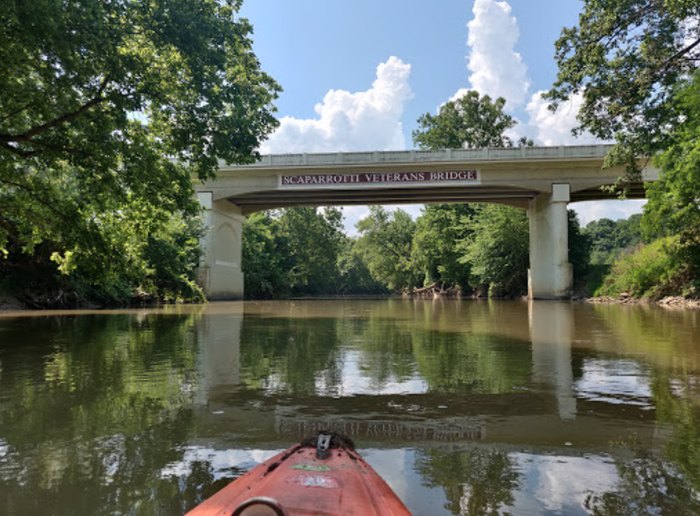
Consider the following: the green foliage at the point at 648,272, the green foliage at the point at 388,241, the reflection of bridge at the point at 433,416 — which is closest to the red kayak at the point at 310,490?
the reflection of bridge at the point at 433,416

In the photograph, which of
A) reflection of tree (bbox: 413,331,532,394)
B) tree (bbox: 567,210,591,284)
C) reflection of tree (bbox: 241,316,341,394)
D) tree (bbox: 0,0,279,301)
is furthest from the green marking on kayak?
tree (bbox: 567,210,591,284)

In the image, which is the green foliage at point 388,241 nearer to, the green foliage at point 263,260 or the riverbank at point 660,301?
the green foliage at point 263,260

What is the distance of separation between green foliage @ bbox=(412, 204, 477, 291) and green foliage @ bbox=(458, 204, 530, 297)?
5413 mm

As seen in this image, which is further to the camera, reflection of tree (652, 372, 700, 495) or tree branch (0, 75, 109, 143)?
tree branch (0, 75, 109, 143)

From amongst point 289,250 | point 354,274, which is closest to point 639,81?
point 289,250

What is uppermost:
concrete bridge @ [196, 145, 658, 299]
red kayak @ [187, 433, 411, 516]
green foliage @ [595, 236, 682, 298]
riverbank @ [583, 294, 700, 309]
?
concrete bridge @ [196, 145, 658, 299]

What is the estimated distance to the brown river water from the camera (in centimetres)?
317

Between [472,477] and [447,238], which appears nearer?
[472,477]

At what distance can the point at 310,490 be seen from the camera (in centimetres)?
241

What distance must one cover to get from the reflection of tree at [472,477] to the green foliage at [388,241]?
72.5 meters

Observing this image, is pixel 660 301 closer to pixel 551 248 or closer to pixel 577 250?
pixel 551 248

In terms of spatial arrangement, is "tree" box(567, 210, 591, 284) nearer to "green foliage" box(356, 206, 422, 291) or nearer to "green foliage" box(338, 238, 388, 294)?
"green foliage" box(356, 206, 422, 291)

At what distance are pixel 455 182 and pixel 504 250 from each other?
11.1 meters

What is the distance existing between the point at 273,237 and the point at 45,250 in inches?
1474
